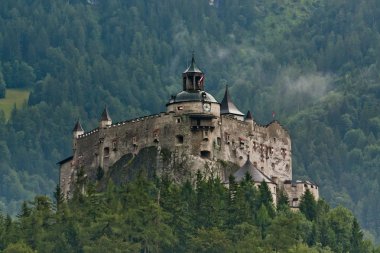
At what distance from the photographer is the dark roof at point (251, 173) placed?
15225 centimetres

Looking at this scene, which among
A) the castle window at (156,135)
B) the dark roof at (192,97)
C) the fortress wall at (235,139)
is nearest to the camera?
the dark roof at (192,97)

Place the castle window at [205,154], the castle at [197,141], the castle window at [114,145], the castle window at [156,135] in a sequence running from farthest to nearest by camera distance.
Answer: the castle window at [114,145]
the castle window at [156,135]
the castle window at [205,154]
the castle at [197,141]

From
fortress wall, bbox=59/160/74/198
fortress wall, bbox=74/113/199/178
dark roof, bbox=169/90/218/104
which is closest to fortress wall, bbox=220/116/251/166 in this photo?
dark roof, bbox=169/90/218/104

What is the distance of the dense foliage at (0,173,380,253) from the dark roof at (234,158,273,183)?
263 centimetres

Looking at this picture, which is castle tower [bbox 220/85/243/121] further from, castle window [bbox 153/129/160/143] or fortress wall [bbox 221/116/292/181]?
castle window [bbox 153/129/160/143]

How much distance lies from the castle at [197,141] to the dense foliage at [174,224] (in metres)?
5.77

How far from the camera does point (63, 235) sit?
14062 centimetres

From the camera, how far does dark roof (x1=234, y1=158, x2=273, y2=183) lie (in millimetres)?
152250

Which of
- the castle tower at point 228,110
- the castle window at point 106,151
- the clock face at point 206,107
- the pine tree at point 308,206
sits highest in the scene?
the castle tower at point 228,110

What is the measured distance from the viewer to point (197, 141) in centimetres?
15488

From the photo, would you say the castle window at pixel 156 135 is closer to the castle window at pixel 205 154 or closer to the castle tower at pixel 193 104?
the castle tower at pixel 193 104

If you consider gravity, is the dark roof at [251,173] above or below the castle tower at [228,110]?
below

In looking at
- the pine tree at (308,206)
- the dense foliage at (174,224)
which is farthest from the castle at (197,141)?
the dense foliage at (174,224)

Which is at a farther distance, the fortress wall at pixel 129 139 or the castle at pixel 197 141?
the fortress wall at pixel 129 139
